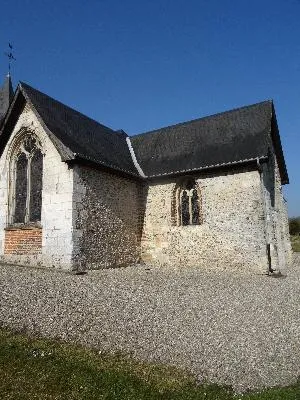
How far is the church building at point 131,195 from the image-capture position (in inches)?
454

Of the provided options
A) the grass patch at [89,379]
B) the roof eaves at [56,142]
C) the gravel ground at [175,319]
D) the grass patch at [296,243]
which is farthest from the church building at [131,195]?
the grass patch at [296,243]

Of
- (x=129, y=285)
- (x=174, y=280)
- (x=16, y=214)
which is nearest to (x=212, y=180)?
(x=174, y=280)

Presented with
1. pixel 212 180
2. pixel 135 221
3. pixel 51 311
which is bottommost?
pixel 51 311

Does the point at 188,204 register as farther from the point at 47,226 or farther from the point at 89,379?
the point at 89,379

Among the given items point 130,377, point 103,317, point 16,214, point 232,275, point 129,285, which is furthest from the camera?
point 16,214

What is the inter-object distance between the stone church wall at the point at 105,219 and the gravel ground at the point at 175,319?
1.65 m

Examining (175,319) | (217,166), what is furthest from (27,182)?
(175,319)

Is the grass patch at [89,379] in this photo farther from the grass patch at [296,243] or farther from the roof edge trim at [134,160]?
the grass patch at [296,243]

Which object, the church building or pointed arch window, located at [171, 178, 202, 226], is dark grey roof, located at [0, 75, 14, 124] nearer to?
the church building

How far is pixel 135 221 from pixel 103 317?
26.4 feet

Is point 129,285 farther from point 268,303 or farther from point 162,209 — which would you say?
point 162,209

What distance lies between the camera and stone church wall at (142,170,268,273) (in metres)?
12.5

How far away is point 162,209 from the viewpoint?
47.6 ft

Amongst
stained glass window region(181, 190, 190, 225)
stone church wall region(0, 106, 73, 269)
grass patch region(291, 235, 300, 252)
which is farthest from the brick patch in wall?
→ grass patch region(291, 235, 300, 252)
